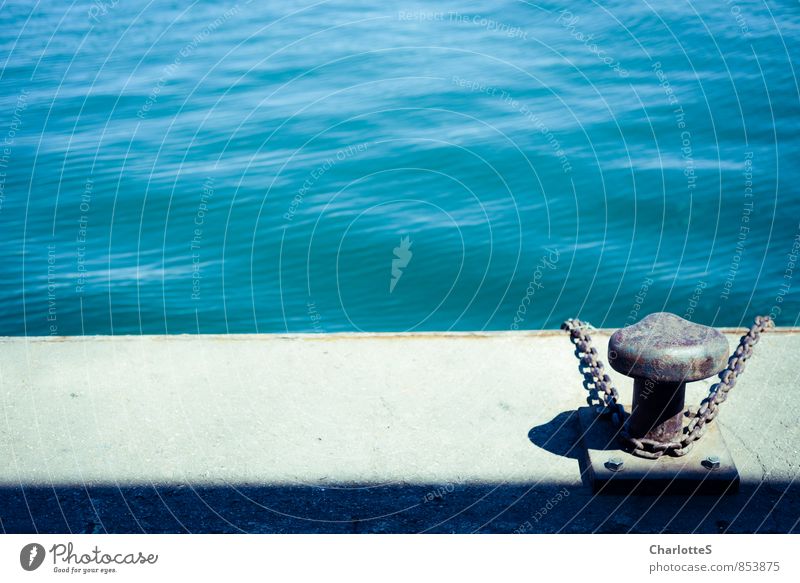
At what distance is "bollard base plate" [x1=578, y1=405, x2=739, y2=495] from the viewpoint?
3.51 metres

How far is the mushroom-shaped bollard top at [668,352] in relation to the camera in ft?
11.3

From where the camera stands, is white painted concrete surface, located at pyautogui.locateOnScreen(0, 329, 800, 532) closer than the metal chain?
Yes

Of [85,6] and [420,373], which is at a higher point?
[85,6]

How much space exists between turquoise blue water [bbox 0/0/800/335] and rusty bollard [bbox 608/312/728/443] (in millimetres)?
4005

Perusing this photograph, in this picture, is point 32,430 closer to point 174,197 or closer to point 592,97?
point 174,197

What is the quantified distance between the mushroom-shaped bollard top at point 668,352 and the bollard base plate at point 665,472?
331mm

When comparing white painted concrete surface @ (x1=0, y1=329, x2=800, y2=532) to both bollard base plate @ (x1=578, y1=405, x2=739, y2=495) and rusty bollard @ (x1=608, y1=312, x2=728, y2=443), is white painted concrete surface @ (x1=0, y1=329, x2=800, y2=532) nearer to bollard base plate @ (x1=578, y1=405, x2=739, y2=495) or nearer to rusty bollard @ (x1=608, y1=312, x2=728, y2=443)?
bollard base plate @ (x1=578, y1=405, x2=739, y2=495)

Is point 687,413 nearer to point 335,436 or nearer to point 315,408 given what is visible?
point 335,436

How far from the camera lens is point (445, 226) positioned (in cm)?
852

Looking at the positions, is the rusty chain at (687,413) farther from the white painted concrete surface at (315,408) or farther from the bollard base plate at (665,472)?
the white painted concrete surface at (315,408)

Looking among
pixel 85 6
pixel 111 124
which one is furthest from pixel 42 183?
pixel 85 6

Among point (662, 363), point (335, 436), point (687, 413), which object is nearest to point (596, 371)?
point (687, 413)

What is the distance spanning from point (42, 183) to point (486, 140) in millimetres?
4561

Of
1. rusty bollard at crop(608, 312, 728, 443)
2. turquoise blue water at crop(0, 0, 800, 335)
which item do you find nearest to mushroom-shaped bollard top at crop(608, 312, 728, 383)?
rusty bollard at crop(608, 312, 728, 443)
